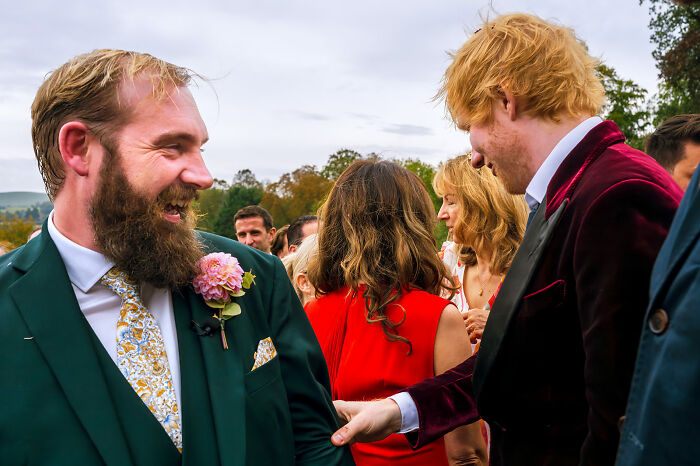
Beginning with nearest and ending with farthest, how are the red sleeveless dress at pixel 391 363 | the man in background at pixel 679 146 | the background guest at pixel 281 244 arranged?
the red sleeveless dress at pixel 391 363
the man in background at pixel 679 146
the background guest at pixel 281 244

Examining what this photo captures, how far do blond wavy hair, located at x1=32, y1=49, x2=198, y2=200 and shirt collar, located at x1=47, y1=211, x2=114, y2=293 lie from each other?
25 cm

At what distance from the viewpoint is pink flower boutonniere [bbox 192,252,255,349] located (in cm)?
203

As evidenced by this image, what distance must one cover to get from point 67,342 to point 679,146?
196 inches

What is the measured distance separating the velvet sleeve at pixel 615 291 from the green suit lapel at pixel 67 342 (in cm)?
134

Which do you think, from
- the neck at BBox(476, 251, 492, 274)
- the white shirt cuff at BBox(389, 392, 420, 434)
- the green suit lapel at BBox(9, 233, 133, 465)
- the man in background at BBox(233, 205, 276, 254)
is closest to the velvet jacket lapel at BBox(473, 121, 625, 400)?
the white shirt cuff at BBox(389, 392, 420, 434)

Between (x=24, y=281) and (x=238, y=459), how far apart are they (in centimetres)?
87

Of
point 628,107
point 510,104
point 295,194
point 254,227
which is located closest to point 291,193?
point 295,194

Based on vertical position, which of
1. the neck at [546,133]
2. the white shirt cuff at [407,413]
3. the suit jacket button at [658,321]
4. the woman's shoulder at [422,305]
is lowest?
the white shirt cuff at [407,413]

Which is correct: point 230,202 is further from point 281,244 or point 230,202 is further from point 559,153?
point 559,153

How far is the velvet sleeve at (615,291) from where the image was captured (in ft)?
5.10

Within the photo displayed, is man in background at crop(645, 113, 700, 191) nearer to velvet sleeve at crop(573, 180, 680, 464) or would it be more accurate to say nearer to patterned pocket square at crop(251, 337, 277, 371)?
velvet sleeve at crop(573, 180, 680, 464)

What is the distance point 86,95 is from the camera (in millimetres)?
2008

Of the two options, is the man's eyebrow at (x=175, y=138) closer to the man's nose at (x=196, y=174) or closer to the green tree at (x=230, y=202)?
the man's nose at (x=196, y=174)

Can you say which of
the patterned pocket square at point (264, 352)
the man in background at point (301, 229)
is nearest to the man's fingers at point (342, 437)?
the patterned pocket square at point (264, 352)
